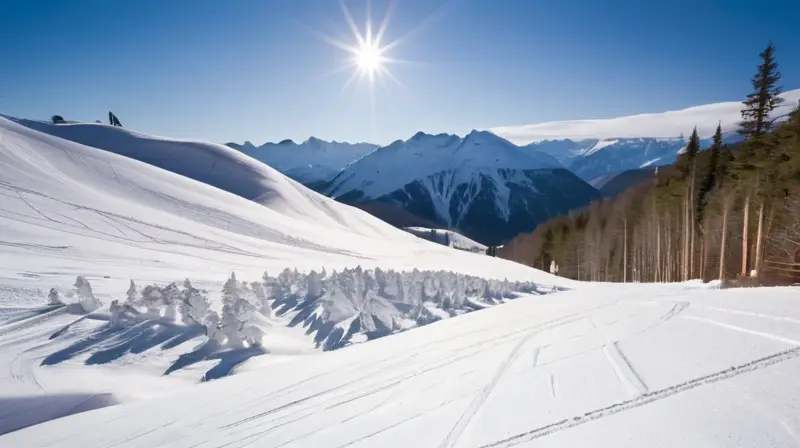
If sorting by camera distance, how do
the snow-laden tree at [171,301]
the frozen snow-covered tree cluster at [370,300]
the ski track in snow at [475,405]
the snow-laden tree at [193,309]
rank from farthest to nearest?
the frozen snow-covered tree cluster at [370,300], the snow-laden tree at [171,301], the snow-laden tree at [193,309], the ski track in snow at [475,405]

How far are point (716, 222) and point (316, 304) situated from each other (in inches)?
1207

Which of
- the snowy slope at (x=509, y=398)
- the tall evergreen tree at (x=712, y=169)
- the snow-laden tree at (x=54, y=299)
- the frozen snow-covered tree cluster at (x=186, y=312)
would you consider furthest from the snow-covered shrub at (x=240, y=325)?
the tall evergreen tree at (x=712, y=169)

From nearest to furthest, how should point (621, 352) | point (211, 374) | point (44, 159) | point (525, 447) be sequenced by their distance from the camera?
point (525, 447)
point (621, 352)
point (211, 374)
point (44, 159)

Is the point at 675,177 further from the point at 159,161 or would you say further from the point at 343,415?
the point at 159,161

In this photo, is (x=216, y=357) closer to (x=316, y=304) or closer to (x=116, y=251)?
(x=316, y=304)

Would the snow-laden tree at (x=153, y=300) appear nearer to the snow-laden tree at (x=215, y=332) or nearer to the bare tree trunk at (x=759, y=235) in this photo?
the snow-laden tree at (x=215, y=332)

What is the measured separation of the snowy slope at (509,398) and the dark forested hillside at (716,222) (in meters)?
10.5

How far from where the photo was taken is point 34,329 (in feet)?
19.9

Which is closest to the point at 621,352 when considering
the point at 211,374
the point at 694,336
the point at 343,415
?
the point at 694,336

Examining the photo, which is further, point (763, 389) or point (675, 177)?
point (675, 177)

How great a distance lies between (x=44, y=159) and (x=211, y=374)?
23869 mm

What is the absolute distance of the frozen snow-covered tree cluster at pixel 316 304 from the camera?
21.7ft

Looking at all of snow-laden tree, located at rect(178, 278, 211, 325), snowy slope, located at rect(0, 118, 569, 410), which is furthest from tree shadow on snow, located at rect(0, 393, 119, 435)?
snow-laden tree, located at rect(178, 278, 211, 325)

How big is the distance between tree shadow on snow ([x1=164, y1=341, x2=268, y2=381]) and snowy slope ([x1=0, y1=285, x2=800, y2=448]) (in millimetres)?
398
